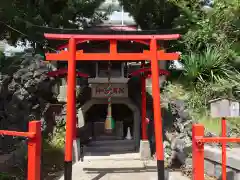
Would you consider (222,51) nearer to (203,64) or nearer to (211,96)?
(203,64)

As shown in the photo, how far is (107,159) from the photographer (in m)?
9.69

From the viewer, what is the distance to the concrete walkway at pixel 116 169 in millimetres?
7746

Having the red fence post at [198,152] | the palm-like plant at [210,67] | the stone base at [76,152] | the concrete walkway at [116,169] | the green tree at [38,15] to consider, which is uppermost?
the green tree at [38,15]

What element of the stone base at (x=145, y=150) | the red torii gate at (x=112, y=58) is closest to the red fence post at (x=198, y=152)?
the red torii gate at (x=112, y=58)

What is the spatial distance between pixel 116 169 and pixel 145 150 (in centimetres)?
164

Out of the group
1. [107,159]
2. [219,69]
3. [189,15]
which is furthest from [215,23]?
[107,159]

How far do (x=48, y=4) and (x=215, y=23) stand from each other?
7.90 m

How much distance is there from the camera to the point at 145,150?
9.83m

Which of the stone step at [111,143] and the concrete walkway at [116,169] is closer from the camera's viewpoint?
the concrete walkway at [116,169]

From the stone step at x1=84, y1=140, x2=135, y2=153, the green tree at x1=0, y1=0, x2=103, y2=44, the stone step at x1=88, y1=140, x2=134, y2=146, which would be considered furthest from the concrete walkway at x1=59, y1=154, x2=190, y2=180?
the green tree at x1=0, y1=0, x2=103, y2=44

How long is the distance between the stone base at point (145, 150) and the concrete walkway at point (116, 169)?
0.85 feet

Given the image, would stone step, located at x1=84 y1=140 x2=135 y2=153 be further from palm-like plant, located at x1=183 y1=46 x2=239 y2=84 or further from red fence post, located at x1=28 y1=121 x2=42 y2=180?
red fence post, located at x1=28 y1=121 x2=42 y2=180

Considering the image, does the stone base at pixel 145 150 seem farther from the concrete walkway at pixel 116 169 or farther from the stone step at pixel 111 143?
the stone step at pixel 111 143

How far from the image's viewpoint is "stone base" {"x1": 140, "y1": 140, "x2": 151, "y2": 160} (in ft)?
32.0
